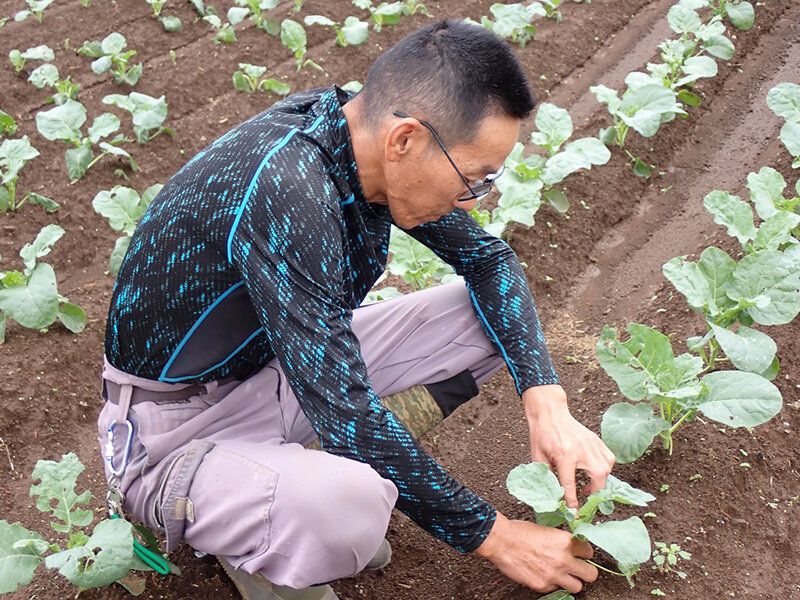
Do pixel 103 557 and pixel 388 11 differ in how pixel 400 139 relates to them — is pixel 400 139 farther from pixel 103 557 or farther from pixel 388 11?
pixel 388 11

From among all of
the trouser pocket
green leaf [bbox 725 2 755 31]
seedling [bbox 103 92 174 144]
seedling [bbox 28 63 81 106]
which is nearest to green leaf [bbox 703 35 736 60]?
green leaf [bbox 725 2 755 31]

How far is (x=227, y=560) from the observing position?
2059 millimetres

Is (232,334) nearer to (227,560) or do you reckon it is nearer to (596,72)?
(227,560)

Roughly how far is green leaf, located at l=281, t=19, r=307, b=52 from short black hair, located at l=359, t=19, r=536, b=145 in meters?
3.23

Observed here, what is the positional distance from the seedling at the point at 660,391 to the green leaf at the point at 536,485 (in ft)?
1.16

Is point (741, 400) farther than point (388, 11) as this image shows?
No

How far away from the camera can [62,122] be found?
3.94 meters

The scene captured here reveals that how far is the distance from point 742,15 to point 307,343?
4.20 metres

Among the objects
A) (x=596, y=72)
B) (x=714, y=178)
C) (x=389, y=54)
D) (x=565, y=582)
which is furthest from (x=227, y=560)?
(x=596, y=72)

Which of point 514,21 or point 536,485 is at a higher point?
point 536,485

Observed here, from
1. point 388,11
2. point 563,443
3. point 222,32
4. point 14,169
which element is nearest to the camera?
point 563,443

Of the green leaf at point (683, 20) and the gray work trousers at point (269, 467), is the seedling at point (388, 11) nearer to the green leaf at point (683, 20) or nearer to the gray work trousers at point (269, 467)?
the green leaf at point (683, 20)

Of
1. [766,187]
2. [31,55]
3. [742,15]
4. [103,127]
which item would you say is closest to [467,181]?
[766,187]

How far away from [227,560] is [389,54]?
118 centimetres
